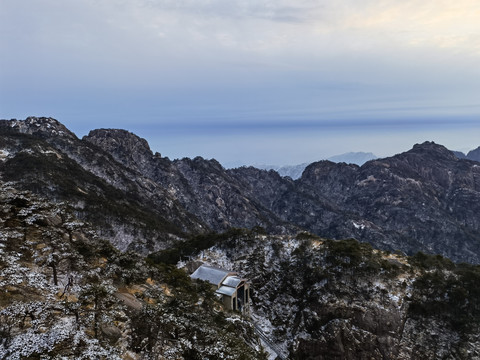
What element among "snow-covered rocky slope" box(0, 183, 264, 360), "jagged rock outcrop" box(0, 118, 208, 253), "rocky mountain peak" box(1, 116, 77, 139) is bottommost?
"jagged rock outcrop" box(0, 118, 208, 253)

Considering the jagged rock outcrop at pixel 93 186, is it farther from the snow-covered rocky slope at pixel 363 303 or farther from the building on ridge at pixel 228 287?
the snow-covered rocky slope at pixel 363 303

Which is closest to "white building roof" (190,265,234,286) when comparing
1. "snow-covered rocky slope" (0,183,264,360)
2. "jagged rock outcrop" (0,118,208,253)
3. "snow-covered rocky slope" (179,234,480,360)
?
"snow-covered rocky slope" (179,234,480,360)

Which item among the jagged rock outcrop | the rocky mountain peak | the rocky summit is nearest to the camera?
the rocky summit

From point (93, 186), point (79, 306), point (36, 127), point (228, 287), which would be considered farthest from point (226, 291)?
point (36, 127)

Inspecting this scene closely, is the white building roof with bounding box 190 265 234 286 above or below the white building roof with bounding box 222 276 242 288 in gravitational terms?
above

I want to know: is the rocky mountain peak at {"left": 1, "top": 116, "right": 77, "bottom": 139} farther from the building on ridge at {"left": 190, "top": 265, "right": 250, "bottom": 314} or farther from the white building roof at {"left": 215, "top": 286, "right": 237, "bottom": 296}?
the white building roof at {"left": 215, "top": 286, "right": 237, "bottom": 296}

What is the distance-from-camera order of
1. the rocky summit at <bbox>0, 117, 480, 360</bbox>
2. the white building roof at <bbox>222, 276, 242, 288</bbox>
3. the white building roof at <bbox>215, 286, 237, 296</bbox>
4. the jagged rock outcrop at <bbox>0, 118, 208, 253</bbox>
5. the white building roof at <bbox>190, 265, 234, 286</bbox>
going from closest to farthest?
the rocky summit at <bbox>0, 117, 480, 360</bbox>
the white building roof at <bbox>215, 286, 237, 296</bbox>
the white building roof at <bbox>222, 276, 242, 288</bbox>
the white building roof at <bbox>190, 265, 234, 286</bbox>
the jagged rock outcrop at <bbox>0, 118, 208, 253</bbox>

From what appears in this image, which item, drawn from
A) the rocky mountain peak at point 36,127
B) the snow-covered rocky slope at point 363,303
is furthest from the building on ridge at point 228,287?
the rocky mountain peak at point 36,127

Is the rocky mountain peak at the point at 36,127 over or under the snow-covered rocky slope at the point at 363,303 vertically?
over

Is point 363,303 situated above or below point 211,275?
below

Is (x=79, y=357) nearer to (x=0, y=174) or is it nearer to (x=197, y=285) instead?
(x=197, y=285)

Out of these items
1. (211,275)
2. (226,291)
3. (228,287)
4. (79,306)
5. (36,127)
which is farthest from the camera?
(36,127)

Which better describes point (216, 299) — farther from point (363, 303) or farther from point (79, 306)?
point (79, 306)

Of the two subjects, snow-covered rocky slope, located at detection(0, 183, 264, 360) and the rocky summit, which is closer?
snow-covered rocky slope, located at detection(0, 183, 264, 360)
